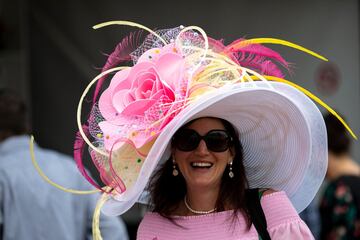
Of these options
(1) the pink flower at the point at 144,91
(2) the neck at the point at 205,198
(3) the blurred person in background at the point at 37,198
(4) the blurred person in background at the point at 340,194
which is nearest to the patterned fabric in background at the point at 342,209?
(4) the blurred person in background at the point at 340,194

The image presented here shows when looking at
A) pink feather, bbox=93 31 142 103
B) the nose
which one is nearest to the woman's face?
the nose

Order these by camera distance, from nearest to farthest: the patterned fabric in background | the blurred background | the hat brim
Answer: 1. the hat brim
2. the patterned fabric in background
3. the blurred background

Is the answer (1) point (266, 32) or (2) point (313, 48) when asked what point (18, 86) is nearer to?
(1) point (266, 32)

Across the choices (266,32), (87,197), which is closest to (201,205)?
(87,197)

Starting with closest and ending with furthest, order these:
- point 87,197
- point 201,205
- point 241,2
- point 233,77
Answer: point 233,77
point 201,205
point 87,197
point 241,2

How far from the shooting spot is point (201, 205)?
8.31 ft

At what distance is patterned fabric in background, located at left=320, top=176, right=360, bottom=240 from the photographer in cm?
389

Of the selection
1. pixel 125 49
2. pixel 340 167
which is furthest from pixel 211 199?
pixel 340 167

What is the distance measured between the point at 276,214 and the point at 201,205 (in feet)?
0.91

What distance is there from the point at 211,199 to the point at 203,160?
0.17 m

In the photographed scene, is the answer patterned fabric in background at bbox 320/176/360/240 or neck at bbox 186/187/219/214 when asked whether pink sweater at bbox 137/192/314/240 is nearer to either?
neck at bbox 186/187/219/214

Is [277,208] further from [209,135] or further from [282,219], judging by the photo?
[209,135]

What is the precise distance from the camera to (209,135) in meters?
2.42

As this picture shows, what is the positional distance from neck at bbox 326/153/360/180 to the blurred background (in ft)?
4.56
